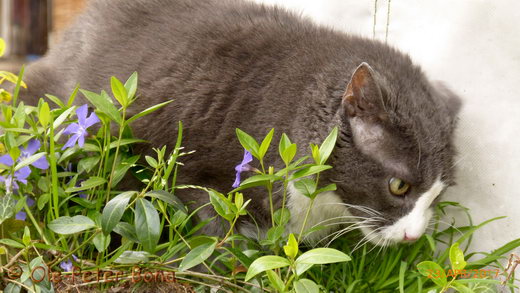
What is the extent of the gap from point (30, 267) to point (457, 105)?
1328mm

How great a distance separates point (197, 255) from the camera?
53.1 inches

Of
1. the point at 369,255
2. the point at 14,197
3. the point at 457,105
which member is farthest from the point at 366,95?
the point at 14,197

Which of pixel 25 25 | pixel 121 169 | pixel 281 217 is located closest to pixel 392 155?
pixel 281 217

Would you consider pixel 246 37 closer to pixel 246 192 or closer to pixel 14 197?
pixel 246 192

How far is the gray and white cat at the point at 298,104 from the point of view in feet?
5.66

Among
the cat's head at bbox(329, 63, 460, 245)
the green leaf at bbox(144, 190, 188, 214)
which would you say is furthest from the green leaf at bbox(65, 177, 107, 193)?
the cat's head at bbox(329, 63, 460, 245)

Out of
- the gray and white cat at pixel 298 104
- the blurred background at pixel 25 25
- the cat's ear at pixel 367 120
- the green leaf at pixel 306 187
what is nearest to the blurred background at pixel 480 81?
the gray and white cat at pixel 298 104

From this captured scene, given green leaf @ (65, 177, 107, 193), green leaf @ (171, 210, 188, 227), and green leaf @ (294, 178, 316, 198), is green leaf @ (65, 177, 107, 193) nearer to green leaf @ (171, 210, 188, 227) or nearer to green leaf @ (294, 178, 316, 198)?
green leaf @ (171, 210, 188, 227)

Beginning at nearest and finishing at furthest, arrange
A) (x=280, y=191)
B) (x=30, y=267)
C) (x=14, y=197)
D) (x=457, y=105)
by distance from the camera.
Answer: (x=30, y=267) → (x=14, y=197) → (x=280, y=191) → (x=457, y=105)

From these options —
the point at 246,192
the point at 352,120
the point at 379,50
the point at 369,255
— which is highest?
the point at 379,50

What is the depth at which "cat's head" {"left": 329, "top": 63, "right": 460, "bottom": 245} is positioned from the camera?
171 cm

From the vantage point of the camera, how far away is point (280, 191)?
1837 mm

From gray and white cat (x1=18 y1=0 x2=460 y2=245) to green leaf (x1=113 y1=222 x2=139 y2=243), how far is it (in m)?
0.43

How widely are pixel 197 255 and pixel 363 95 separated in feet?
2.10
